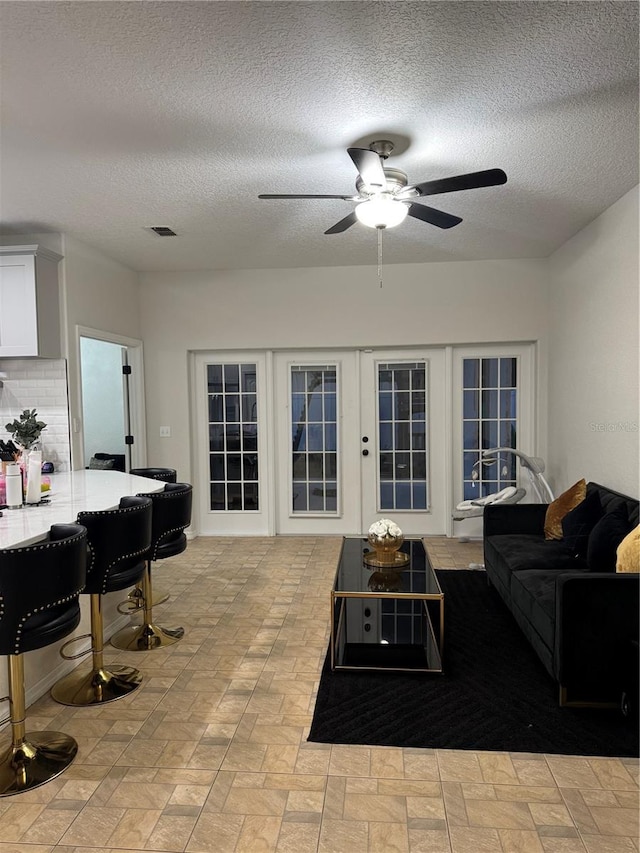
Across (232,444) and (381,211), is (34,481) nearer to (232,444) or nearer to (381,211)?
(381,211)

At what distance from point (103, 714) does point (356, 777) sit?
1327mm

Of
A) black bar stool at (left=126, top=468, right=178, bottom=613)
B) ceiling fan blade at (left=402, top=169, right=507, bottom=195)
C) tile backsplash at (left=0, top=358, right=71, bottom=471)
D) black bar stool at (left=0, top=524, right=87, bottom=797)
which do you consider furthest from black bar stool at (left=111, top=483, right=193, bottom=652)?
ceiling fan blade at (left=402, top=169, right=507, bottom=195)

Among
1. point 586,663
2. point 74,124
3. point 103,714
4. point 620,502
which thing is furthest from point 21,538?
point 620,502

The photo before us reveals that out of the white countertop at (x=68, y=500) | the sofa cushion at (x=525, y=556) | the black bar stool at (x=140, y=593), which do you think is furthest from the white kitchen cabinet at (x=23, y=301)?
the sofa cushion at (x=525, y=556)

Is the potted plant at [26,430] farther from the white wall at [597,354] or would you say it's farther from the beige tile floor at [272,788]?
the white wall at [597,354]

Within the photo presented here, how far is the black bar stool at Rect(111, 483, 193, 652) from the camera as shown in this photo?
3.59m

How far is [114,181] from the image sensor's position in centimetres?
371

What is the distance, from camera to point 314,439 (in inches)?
256

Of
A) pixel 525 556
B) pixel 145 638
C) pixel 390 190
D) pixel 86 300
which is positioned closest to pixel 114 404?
pixel 86 300

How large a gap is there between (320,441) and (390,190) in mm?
3687

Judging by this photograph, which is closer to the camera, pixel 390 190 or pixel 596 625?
pixel 596 625

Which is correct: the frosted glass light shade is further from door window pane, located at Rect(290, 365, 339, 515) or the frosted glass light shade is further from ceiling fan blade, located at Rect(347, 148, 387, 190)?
door window pane, located at Rect(290, 365, 339, 515)

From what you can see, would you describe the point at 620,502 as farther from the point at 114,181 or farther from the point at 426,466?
the point at 114,181

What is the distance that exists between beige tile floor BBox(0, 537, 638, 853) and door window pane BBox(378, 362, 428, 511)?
3273 millimetres
